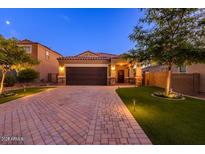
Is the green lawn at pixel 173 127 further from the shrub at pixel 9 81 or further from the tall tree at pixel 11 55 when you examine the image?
the shrub at pixel 9 81

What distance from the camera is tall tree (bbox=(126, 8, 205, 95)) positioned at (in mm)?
6953

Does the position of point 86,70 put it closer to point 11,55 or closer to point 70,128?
point 11,55

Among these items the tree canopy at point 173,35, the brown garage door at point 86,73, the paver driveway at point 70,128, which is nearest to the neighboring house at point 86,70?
the brown garage door at point 86,73

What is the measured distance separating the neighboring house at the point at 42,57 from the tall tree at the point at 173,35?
46.5 ft

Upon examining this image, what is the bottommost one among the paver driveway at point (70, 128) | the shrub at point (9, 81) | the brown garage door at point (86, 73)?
the paver driveway at point (70, 128)

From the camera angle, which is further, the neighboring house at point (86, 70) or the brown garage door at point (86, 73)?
the brown garage door at point (86, 73)

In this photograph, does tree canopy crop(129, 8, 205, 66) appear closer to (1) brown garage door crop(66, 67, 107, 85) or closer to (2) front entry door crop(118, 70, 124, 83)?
(1) brown garage door crop(66, 67, 107, 85)

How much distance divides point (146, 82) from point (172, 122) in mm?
12481

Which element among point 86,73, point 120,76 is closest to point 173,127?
point 86,73

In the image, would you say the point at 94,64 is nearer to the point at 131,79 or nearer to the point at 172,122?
the point at 131,79

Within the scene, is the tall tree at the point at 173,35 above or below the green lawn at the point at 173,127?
above

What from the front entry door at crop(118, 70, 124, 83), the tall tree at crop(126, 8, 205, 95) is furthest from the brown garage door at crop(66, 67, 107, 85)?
the tall tree at crop(126, 8, 205, 95)

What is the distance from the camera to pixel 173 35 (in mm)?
7656

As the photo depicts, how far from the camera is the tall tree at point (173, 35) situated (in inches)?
274
